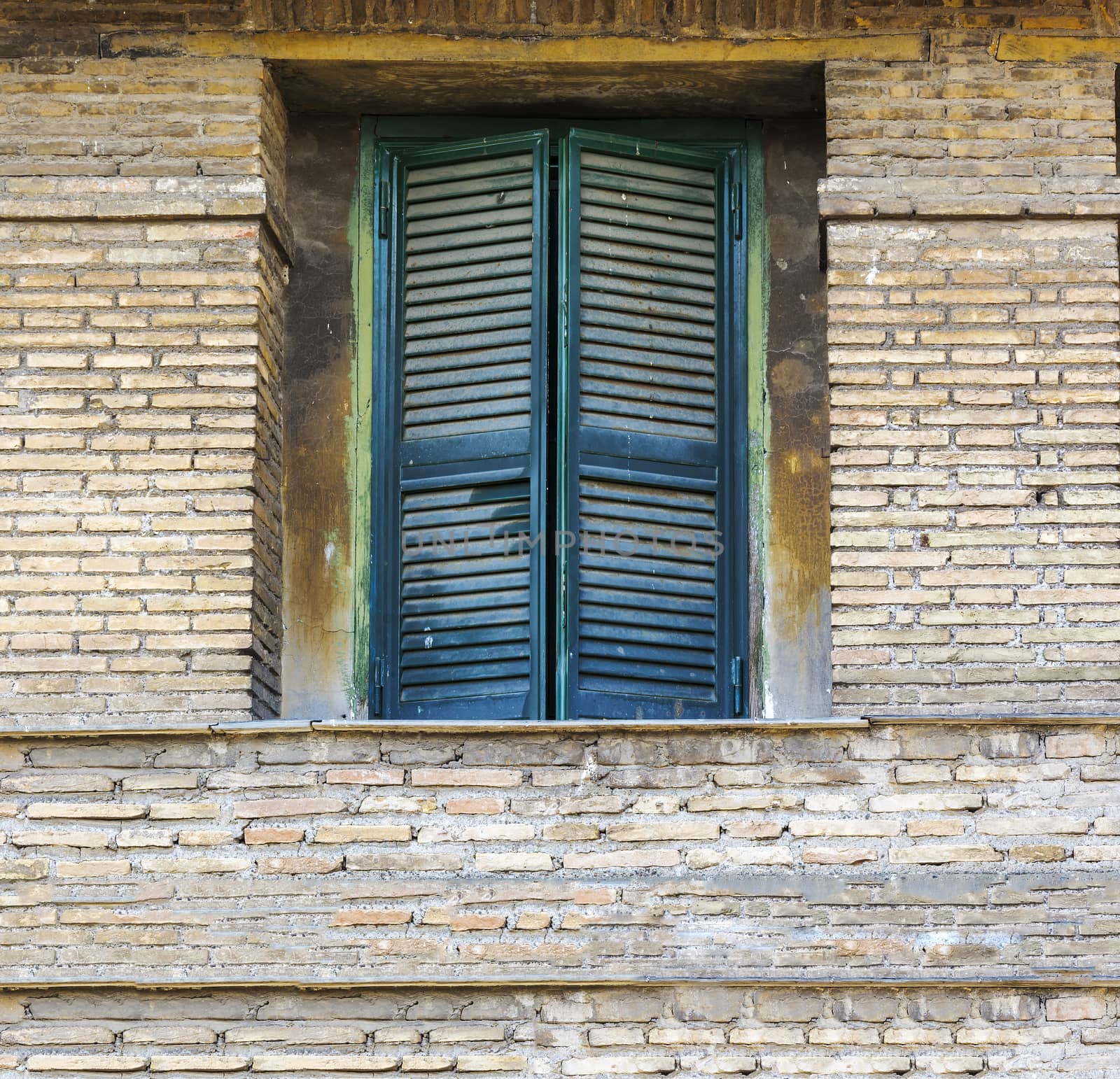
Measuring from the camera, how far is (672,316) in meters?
6.82

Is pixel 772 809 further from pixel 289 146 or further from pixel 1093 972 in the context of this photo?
pixel 289 146

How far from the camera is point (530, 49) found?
6.66 metres

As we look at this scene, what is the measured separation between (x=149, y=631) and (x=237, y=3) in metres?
2.09

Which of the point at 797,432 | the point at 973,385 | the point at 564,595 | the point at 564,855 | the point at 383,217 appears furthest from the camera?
the point at 383,217

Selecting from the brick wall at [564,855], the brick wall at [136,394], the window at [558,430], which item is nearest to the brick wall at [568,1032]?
the brick wall at [564,855]

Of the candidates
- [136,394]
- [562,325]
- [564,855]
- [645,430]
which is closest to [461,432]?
[562,325]

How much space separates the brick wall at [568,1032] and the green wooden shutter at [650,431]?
113 centimetres

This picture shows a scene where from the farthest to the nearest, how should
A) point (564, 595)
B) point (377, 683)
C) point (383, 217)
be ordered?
1. point (383, 217)
2. point (377, 683)
3. point (564, 595)

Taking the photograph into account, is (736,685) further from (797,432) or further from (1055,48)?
(1055,48)

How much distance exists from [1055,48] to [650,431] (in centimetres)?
181

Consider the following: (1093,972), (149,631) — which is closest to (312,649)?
(149,631)

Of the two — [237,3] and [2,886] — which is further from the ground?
[237,3]

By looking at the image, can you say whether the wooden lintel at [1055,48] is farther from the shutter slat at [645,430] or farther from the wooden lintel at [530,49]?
the shutter slat at [645,430]

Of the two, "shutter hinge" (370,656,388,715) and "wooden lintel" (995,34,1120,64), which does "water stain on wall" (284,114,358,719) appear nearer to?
"shutter hinge" (370,656,388,715)
